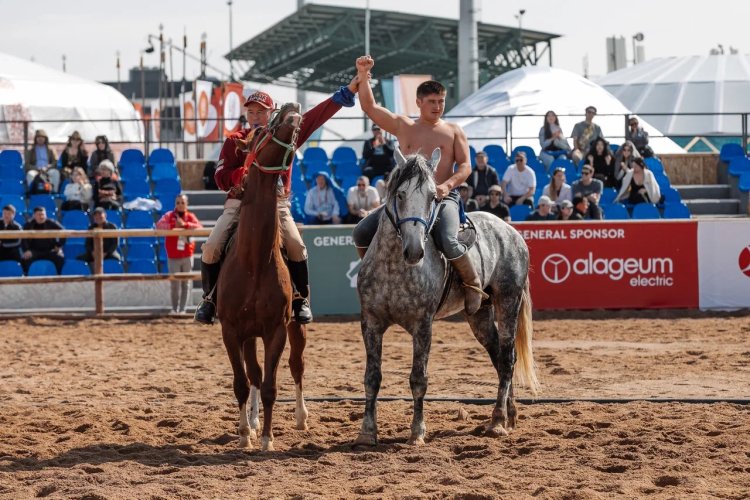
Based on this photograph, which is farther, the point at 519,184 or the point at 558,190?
the point at 519,184

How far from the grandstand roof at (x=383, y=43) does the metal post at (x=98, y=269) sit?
1178 inches

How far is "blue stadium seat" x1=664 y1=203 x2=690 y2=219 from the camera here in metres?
21.1

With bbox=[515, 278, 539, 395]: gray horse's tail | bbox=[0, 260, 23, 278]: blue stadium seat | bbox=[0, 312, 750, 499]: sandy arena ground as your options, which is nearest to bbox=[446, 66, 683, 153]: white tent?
bbox=[0, 260, 23, 278]: blue stadium seat

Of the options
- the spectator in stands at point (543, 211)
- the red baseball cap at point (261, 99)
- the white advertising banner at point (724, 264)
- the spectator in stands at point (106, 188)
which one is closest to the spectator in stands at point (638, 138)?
the spectator in stands at point (543, 211)

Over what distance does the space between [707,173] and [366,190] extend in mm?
9534

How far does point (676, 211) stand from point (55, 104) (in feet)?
59.3

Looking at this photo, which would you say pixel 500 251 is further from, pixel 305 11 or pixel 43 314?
pixel 305 11

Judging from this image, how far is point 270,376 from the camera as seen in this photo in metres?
8.33

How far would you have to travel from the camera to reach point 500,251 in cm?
947

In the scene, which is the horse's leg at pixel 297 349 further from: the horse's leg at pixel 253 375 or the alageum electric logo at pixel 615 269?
the alageum electric logo at pixel 615 269

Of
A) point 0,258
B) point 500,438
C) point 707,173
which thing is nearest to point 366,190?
point 0,258

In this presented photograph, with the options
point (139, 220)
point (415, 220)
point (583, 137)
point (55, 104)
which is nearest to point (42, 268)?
point (139, 220)

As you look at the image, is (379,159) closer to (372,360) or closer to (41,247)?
(41,247)

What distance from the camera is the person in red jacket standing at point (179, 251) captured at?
18.4 m
